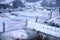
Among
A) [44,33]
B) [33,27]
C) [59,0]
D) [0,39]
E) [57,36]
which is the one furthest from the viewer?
[59,0]

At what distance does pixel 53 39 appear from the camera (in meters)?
8.54

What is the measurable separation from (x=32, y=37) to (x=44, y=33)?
4.77 feet

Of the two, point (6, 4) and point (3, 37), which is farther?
point (6, 4)

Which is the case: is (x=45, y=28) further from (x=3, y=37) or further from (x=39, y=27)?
(x=3, y=37)

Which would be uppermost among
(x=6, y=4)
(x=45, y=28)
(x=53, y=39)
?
(x=6, y=4)

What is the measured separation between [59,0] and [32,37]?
2261cm

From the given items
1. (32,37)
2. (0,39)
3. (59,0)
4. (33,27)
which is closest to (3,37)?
(0,39)

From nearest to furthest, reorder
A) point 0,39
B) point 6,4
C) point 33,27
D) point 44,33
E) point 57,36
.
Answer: point 0,39
point 57,36
point 44,33
point 33,27
point 6,4

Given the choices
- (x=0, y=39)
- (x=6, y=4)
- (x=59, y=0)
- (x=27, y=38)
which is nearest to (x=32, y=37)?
(x=27, y=38)

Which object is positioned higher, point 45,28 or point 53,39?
point 45,28

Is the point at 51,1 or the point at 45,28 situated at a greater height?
the point at 51,1

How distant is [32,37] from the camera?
27.2 feet

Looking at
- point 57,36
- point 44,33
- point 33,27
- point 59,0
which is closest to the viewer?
point 57,36

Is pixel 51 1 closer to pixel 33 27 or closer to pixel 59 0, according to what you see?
pixel 59 0
